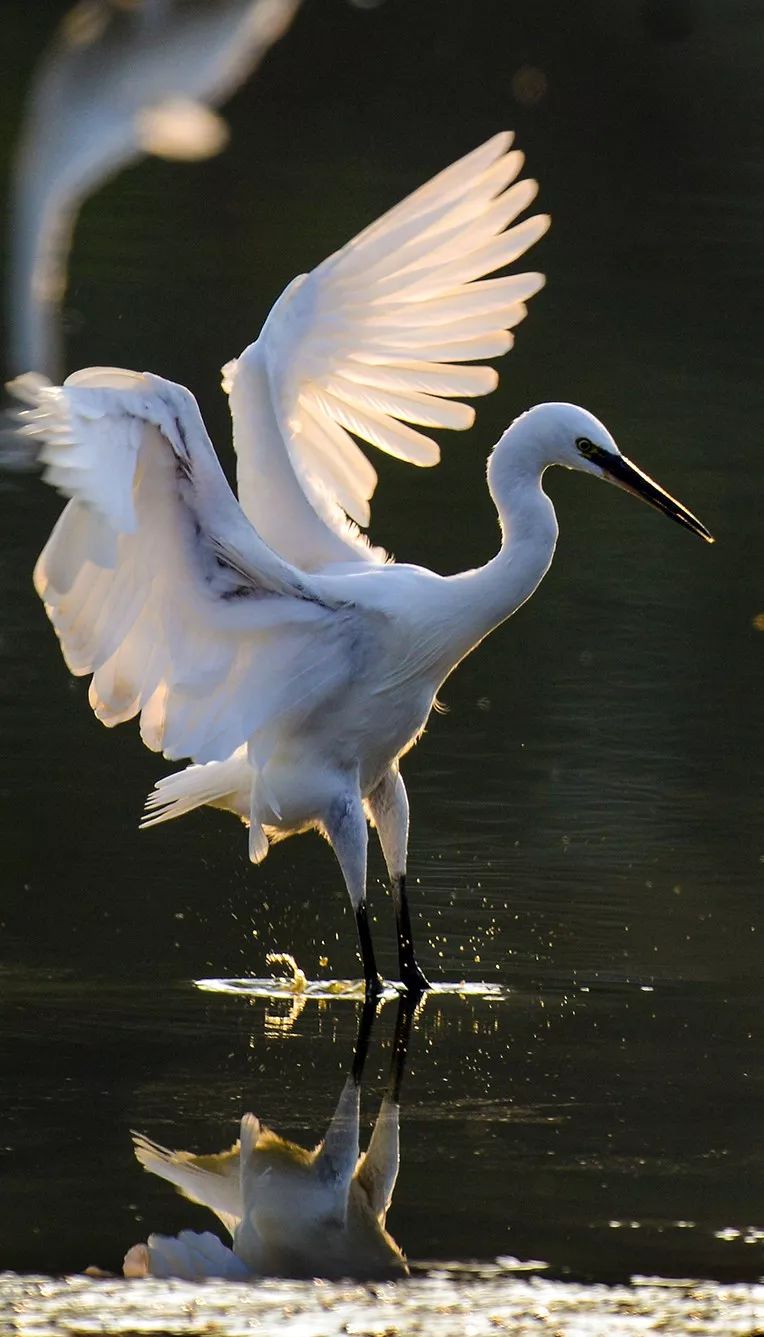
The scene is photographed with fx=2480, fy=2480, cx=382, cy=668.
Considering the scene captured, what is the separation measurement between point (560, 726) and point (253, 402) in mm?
2062

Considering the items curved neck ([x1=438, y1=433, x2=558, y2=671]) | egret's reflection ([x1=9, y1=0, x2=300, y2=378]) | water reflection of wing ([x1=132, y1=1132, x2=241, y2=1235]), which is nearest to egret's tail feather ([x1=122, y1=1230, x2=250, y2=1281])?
water reflection of wing ([x1=132, y1=1132, x2=241, y2=1235])

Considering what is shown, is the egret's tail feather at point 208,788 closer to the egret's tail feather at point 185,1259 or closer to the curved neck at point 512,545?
the curved neck at point 512,545

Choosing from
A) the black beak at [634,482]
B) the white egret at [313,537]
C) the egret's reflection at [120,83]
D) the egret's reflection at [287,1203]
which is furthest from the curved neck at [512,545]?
the egret's reflection at [120,83]

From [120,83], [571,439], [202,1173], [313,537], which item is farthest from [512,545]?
[202,1173]

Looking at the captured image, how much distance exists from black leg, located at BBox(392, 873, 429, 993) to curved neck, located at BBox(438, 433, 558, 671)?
68cm

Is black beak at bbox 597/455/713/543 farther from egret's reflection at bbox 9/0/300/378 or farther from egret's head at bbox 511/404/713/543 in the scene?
egret's reflection at bbox 9/0/300/378

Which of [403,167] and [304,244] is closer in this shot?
[304,244]

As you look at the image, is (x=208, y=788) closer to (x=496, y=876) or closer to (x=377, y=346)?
(x=496, y=876)

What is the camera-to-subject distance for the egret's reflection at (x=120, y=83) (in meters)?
4.55

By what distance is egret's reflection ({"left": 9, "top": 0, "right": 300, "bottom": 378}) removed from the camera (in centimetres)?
455

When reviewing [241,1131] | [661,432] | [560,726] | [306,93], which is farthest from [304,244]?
[241,1131]

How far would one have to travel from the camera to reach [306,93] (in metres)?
20.1

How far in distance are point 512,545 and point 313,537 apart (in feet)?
2.32

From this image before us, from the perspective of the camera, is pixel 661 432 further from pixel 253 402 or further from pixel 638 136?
pixel 638 136
